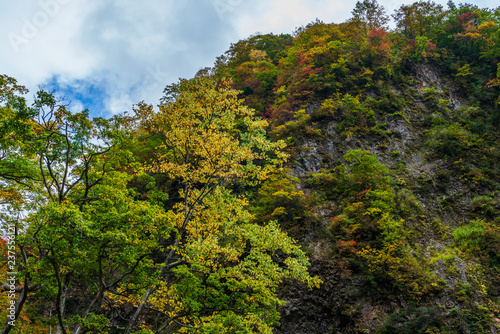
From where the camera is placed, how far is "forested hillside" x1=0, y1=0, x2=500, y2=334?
7117mm

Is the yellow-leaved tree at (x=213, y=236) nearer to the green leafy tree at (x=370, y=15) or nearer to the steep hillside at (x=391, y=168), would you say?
A: the steep hillside at (x=391, y=168)

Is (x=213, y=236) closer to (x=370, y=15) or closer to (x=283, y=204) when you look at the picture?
(x=283, y=204)

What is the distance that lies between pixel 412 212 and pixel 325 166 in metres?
6.41

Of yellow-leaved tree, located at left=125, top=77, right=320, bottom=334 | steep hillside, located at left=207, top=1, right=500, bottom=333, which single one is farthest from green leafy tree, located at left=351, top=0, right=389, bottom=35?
yellow-leaved tree, located at left=125, top=77, right=320, bottom=334

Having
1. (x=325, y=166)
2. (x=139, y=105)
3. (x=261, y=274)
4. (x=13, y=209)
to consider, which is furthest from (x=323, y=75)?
(x=13, y=209)

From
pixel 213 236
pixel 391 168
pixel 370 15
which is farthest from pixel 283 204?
pixel 370 15

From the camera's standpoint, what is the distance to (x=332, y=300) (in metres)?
11.9

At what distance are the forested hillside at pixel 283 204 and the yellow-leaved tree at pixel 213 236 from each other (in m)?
0.07

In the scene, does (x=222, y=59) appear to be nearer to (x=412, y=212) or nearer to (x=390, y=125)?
(x=390, y=125)

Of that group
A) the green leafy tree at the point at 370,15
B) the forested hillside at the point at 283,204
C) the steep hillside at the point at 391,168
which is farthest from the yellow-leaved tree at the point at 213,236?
the green leafy tree at the point at 370,15

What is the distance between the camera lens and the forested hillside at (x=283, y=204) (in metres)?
7.12

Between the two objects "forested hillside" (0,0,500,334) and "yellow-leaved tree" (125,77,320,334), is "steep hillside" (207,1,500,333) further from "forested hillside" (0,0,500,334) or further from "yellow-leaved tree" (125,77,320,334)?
"yellow-leaved tree" (125,77,320,334)

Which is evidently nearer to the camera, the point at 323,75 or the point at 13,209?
the point at 13,209

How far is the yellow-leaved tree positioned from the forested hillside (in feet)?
0.24
